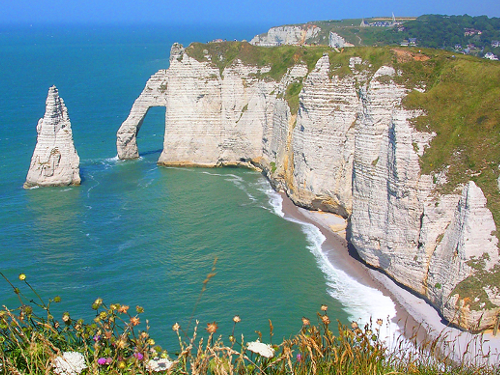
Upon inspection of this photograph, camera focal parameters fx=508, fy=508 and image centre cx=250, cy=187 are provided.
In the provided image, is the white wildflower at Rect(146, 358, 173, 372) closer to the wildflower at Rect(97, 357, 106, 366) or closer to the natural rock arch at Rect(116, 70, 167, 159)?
the wildflower at Rect(97, 357, 106, 366)

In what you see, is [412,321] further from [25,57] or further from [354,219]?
[25,57]

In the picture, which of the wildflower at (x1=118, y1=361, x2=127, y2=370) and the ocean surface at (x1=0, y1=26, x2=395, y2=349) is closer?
the wildflower at (x1=118, y1=361, x2=127, y2=370)

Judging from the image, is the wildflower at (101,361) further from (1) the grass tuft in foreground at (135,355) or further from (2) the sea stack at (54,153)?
(2) the sea stack at (54,153)

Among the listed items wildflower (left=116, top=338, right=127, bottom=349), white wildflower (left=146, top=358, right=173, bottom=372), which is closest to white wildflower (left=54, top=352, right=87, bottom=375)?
wildflower (left=116, top=338, right=127, bottom=349)

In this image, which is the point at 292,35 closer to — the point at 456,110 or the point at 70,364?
the point at 456,110

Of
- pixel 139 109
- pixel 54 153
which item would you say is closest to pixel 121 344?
pixel 54 153

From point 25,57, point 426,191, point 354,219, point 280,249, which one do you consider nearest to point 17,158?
point 280,249
